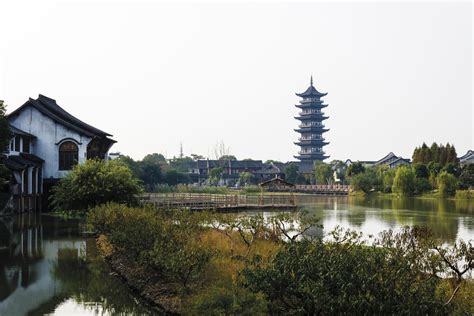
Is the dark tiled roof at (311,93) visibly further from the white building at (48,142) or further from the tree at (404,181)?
the white building at (48,142)

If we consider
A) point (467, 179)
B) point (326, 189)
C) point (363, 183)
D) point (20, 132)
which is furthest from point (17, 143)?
point (326, 189)

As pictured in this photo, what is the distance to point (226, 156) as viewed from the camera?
140 m

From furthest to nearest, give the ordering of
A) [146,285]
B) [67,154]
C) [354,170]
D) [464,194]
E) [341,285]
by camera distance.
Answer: [354,170]
[464,194]
[67,154]
[146,285]
[341,285]

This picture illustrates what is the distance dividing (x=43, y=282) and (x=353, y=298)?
32.4ft

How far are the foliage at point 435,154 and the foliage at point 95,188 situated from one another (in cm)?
5953

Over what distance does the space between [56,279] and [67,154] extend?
86.5 feet

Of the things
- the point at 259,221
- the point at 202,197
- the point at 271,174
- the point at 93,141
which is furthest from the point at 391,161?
the point at 259,221

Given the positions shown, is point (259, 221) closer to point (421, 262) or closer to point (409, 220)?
point (421, 262)

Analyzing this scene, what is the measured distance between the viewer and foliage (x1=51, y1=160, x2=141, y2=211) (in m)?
27.9

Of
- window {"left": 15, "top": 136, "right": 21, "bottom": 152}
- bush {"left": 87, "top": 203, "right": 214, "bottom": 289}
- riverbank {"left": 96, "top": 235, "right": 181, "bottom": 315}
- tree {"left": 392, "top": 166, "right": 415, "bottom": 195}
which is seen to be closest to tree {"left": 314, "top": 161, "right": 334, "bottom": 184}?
tree {"left": 392, "top": 166, "right": 415, "bottom": 195}

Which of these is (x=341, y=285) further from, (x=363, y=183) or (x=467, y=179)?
(x=363, y=183)

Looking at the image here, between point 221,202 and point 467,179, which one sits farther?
point 467,179

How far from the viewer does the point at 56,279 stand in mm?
16250

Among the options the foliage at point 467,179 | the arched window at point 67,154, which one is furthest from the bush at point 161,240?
the foliage at point 467,179
